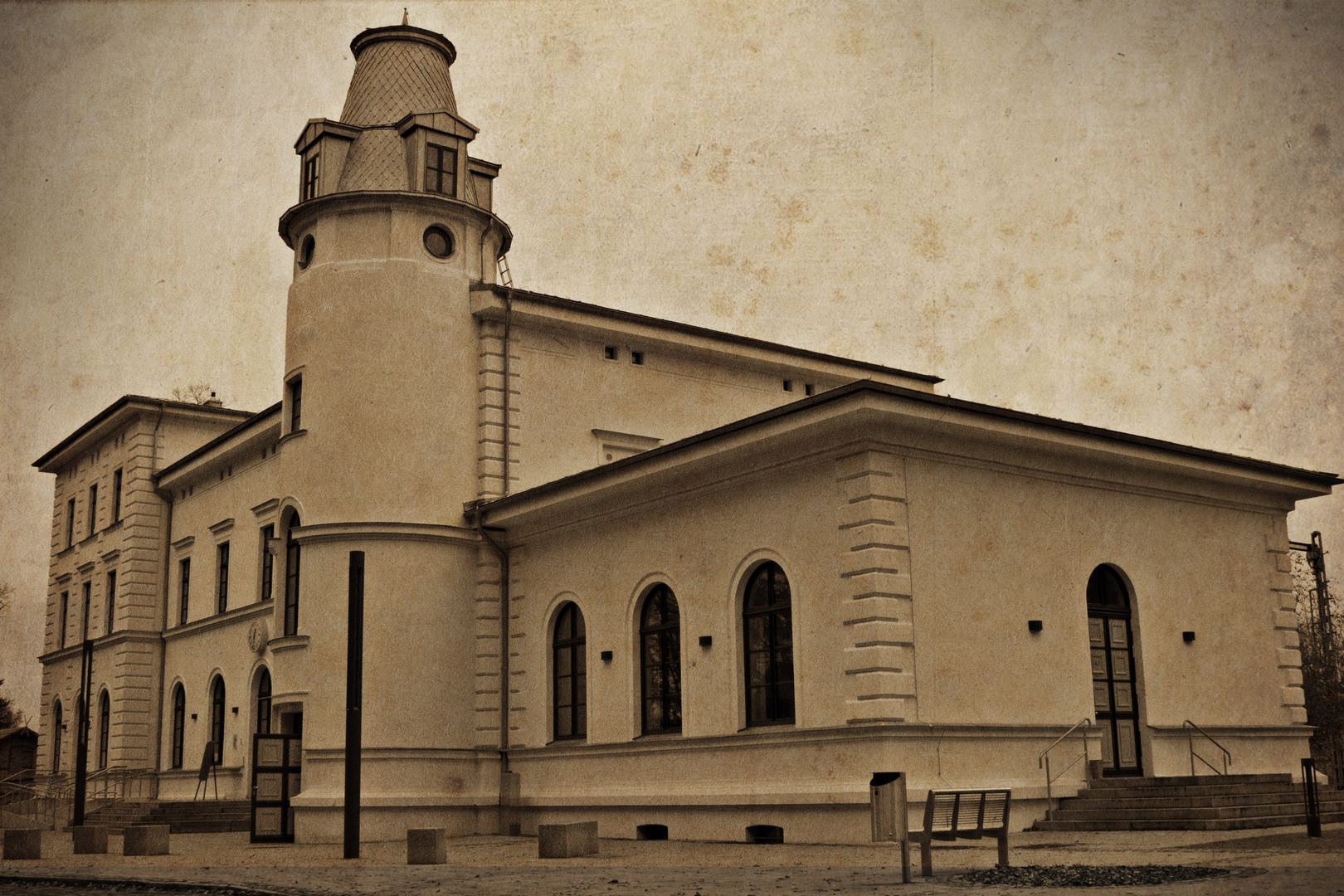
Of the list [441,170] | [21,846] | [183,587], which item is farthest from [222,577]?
[21,846]

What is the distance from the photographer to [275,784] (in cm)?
2498

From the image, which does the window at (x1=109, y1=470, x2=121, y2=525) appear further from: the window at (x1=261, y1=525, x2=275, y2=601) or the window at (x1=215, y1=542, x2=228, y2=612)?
the window at (x1=261, y1=525, x2=275, y2=601)

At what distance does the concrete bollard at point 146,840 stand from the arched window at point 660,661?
7.47m

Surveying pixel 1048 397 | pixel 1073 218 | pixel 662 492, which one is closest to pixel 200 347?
pixel 662 492

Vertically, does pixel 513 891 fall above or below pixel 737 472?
below

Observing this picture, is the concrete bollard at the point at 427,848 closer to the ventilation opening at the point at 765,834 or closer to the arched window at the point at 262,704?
the ventilation opening at the point at 765,834

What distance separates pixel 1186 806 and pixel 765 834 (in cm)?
566

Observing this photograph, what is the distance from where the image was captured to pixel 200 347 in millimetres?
34375

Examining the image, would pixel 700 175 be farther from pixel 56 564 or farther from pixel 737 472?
pixel 56 564

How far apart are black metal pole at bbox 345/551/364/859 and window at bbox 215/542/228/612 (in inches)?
730

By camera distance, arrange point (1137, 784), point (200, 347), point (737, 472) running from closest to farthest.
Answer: point (1137, 784), point (737, 472), point (200, 347)

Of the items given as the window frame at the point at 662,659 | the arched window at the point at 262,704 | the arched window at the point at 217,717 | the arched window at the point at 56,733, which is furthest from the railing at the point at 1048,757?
the arched window at the point at 56,733

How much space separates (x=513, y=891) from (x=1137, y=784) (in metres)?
10.4

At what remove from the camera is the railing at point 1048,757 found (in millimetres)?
19094
